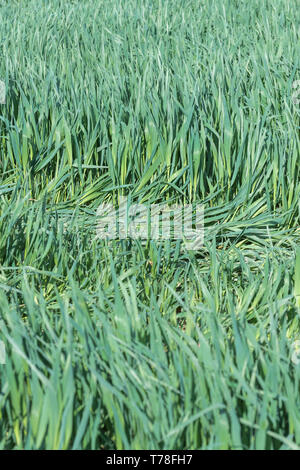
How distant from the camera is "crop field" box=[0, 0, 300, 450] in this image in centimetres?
99

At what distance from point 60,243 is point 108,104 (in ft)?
2.36

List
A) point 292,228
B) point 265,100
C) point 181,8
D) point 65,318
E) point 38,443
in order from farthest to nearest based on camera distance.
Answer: point 181,8 → point 265,100 → point 292,228 → point 65,318 → point 38,443

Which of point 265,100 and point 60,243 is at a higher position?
point 265,100

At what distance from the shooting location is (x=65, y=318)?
3.59 feet

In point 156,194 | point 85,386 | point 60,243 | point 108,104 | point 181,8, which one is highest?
point 181,8

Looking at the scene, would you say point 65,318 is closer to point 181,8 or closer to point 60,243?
point 60,243

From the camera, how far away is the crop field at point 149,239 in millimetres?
988

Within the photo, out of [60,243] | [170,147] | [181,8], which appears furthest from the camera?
[181,8]

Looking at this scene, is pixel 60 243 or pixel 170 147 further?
pixel 170 147

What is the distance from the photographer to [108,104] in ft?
6.78

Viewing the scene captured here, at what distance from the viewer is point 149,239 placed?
1648mm

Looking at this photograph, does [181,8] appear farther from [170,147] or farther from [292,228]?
[292,228]
